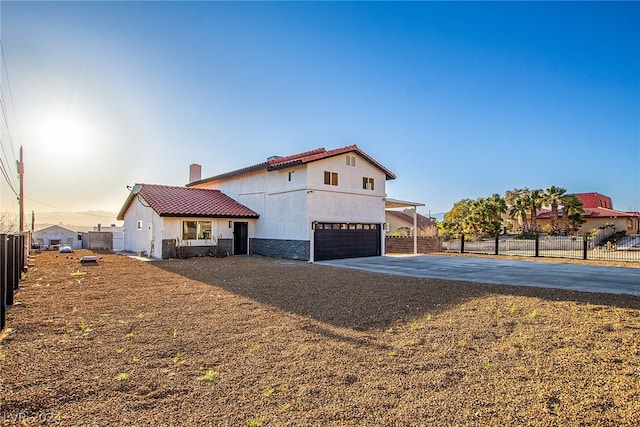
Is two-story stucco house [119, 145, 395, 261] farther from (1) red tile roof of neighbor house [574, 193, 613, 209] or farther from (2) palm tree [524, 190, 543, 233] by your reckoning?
(1) red tile roof of neighbor house [574, 193, 613, 209]

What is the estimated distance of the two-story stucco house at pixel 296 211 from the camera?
18547 mm

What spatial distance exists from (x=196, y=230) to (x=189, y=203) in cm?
177

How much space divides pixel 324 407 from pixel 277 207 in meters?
17.2

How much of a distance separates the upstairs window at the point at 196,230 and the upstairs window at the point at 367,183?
9.37 meters

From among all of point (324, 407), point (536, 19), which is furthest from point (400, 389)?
point (536, 19)

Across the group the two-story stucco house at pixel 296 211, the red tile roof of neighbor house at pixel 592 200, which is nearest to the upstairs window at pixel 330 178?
the two-story stucco house at pixel 296 211

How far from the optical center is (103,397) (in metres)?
3.61

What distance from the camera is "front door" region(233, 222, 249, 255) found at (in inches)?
873

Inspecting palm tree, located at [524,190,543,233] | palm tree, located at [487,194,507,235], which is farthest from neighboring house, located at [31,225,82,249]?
palm tree, located at [524,190,543,233]

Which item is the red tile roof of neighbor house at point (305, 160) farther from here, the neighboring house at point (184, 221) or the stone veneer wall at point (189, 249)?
the stone veneer wall at point (189, 249)

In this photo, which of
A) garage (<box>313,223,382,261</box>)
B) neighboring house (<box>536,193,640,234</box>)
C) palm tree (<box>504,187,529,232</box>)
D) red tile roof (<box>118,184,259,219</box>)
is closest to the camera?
garage (<box>313,223,382,261</box>)

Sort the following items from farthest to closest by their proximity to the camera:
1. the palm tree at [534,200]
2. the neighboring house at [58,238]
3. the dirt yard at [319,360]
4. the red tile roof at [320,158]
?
the palm tree at [534,200], the neighboring house at [58,238], the red tile roof at [320,158], the dirt yard at [319,360]

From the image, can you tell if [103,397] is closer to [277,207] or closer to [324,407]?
[324,407]

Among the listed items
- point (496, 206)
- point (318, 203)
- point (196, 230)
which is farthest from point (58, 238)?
point (496, 206)
